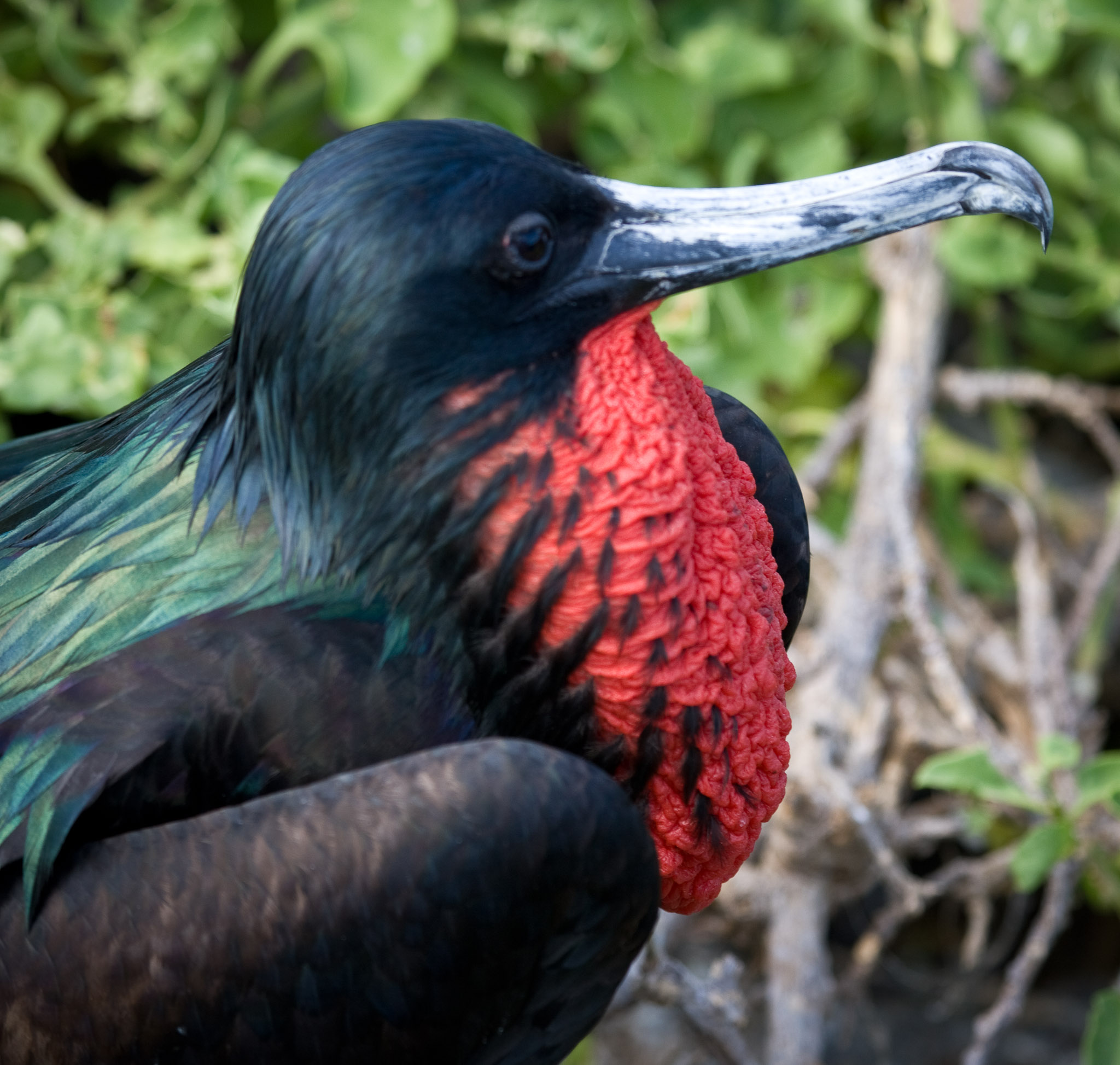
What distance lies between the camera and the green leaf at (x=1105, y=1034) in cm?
166

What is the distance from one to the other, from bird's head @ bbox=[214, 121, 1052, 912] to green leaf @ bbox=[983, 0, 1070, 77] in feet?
3.66

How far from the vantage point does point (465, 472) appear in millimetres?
1051

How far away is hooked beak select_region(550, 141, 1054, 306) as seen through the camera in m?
1.08

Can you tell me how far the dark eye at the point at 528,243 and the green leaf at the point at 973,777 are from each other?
0.83 m

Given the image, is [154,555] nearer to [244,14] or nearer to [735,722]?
[735,722]

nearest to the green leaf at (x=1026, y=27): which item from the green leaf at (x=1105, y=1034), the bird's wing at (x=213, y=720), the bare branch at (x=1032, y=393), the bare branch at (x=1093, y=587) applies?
the bare branch at (x=1032, y=393)

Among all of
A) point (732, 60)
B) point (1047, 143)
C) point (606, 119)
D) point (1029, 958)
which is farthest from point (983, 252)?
point (1029, 958)

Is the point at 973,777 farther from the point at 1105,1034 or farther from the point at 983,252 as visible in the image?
the point at 983,252

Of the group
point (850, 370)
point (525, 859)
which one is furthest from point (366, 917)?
point (850, 370)

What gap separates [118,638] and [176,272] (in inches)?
48.3

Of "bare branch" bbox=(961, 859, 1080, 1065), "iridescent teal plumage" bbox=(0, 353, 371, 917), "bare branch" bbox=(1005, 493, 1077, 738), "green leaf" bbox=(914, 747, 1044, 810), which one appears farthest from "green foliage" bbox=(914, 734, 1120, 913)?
"iridescent teal plumage" bbox=(0, 353, 371, 917)

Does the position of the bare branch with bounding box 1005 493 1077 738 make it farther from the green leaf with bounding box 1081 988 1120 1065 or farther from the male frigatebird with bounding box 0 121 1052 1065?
the male frigatebird with bounding box 0 121 1052 1065

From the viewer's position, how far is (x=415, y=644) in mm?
1082

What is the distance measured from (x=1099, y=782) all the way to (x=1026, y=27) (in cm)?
108
